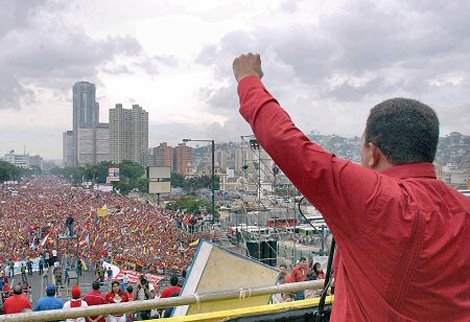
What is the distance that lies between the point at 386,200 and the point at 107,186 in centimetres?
7050

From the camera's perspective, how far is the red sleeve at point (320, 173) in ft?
3.18

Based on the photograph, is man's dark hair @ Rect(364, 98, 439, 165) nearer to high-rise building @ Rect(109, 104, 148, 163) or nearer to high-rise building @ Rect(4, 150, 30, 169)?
high-rise building @ Rect(109, 104, 148, 163)

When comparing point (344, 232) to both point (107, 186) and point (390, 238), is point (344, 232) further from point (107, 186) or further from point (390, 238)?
point (107, 186)

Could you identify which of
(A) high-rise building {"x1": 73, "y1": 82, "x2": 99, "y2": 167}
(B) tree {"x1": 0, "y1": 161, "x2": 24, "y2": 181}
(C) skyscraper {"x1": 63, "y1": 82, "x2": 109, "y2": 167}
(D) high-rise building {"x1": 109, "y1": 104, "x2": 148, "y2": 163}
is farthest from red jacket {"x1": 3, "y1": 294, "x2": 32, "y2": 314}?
(A) high-rise building {"x1": 73, "y1": 82, "x2": 99, "y2": 167}

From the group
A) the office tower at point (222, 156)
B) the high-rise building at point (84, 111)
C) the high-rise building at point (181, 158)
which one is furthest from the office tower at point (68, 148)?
the office tower at point (222, 156)

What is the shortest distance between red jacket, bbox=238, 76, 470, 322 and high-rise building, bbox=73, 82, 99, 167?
11706cm

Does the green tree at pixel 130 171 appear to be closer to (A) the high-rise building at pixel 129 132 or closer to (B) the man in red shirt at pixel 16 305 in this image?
(A) the high-rise building at pixel 129 132

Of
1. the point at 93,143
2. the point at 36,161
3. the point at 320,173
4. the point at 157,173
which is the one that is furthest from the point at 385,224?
the point at 36,161

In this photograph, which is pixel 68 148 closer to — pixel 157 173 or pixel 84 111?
pixel 84 111

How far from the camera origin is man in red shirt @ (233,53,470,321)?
0.98 meters

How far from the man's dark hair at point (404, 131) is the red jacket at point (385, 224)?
0.13ft

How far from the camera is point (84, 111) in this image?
116 metres

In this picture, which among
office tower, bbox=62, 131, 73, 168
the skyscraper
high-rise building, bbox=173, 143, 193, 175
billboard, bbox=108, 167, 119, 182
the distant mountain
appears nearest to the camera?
the distant mountain

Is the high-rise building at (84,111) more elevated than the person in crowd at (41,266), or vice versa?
the high-rise building at (84,111)
